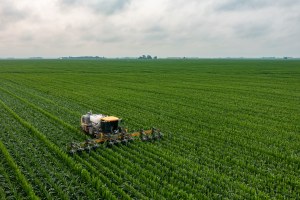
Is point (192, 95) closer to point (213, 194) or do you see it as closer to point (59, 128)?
point (59, 128)

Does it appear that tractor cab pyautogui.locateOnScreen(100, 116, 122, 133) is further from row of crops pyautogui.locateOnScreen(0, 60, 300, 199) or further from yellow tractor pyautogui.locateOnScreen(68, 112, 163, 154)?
row of crops pyautogui.locateOnScreen(0, 60, 300, 199)

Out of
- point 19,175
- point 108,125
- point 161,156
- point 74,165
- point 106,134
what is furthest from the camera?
point 108,125

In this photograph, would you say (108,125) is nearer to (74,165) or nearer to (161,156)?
(161,156)

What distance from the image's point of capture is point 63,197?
417 inches

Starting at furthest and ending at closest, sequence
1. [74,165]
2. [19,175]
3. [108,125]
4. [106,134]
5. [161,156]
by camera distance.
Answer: [108,125]
[106,134]
[161,156]
[74,165]
[19,175]

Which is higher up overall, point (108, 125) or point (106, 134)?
point (108, 125)

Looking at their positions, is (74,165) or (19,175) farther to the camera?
(74,165)

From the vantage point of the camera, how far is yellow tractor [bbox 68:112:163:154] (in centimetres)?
1493

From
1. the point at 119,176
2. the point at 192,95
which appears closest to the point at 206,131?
the point at 119,176

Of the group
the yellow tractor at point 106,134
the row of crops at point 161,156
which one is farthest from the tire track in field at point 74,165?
the yellow tractor at point 106,134

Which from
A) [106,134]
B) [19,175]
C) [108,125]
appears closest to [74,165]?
[19,175]

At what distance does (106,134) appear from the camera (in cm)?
1634

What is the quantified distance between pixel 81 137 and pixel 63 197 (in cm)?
665

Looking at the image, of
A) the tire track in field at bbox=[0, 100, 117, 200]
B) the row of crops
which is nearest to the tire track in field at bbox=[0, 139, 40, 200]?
the row of crops
